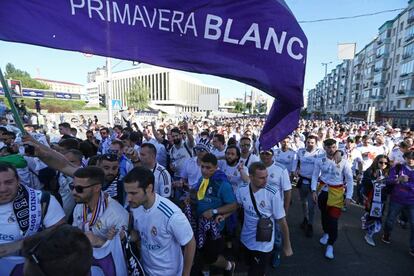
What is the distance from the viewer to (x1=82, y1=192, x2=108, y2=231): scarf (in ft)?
7.63

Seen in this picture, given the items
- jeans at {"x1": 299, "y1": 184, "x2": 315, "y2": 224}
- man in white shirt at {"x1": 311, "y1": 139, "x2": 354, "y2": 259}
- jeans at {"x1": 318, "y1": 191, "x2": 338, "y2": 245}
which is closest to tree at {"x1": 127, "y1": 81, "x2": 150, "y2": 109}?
jeans at {"x1": 299, "y1": 184, "x2": 315, "y2": 224}

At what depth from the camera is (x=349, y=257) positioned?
4.55 m

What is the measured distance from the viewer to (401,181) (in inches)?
182

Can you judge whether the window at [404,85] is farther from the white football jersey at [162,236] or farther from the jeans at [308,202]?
the white football jersey at [162,236]

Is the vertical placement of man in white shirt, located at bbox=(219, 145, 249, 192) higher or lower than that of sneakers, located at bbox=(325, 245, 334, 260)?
higher

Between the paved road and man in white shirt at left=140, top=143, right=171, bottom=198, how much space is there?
5.76 ft

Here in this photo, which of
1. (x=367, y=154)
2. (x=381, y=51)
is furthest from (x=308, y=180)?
(x=381, y=51)

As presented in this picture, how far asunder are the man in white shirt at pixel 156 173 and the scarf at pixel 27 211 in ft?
5.64

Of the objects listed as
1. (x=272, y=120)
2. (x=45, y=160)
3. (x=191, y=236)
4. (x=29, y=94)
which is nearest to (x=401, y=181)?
(x=272, y=120)

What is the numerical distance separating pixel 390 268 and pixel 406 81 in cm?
4864

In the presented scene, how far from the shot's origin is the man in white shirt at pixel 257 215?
3.17 metres

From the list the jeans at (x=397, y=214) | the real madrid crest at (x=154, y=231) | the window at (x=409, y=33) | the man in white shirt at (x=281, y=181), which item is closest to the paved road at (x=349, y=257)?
the jeans at (x=397, y=214)

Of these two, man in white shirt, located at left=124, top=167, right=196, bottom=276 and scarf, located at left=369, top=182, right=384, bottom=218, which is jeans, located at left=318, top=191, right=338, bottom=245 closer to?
scarf, located at left=369, top=182, right=384, bottom=218

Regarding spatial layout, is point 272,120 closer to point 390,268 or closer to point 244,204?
point 244,204
